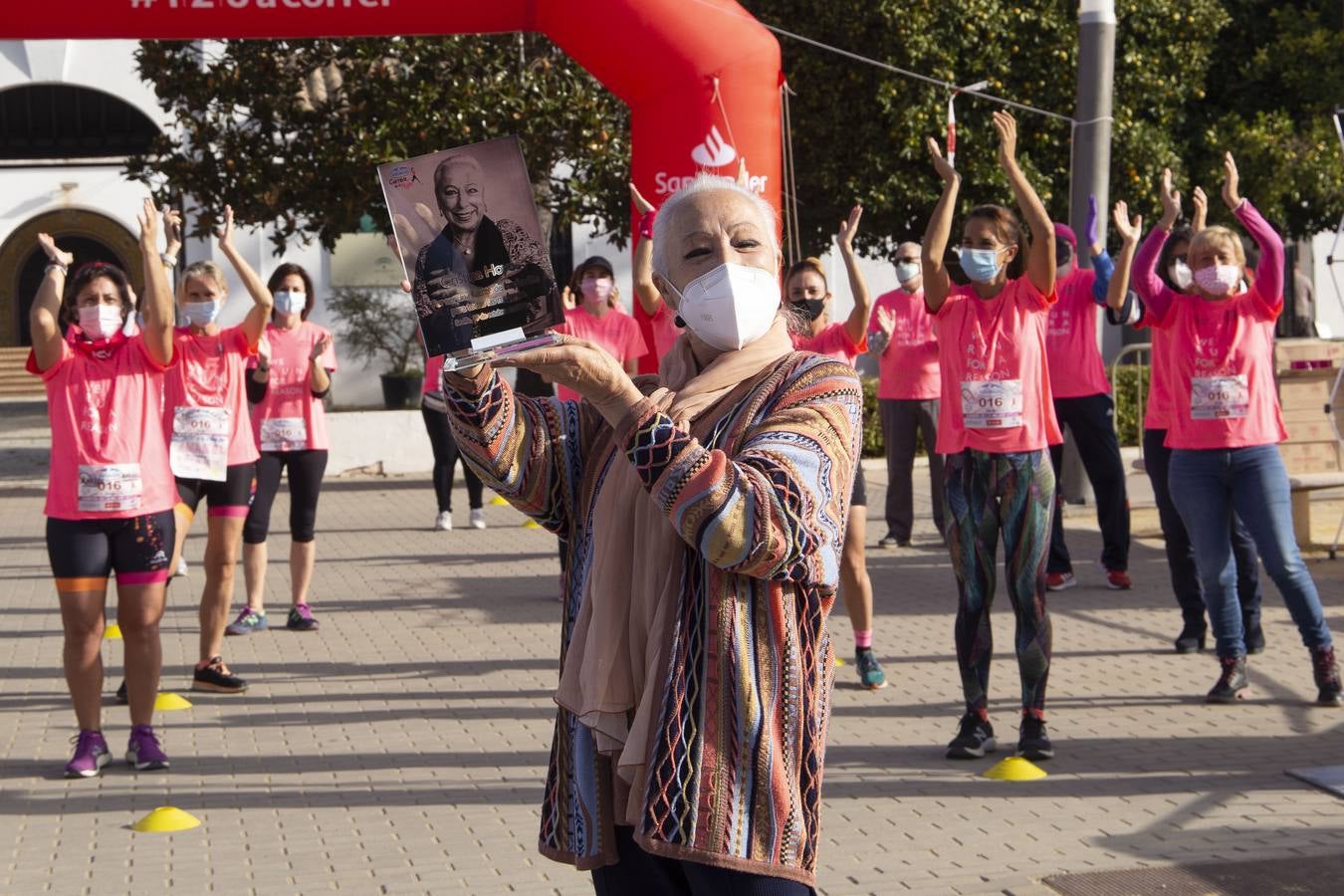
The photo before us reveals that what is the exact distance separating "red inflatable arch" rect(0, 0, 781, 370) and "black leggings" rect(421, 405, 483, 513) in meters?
4.56

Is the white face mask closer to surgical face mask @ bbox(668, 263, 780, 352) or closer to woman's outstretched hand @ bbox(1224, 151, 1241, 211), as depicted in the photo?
woman's outstretched hand @ bbox(1224, 151, 1241, 211)

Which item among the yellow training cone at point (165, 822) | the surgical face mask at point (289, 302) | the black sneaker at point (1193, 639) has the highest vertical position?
the surgical face mask at point (289, 302)

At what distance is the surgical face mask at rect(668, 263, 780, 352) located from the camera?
9.68ft

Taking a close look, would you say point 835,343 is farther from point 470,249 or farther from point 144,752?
point 470,249

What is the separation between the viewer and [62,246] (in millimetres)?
31000

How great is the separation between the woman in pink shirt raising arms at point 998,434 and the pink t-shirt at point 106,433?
3.00 metres

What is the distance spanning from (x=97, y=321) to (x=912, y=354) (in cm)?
694

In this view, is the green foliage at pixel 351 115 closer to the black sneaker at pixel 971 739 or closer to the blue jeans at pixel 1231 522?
the blue jeans at pixel 1231 522

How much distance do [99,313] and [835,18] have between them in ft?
42.3

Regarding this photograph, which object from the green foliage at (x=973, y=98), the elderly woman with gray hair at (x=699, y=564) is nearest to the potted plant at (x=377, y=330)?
the green foliage at (x=973, y=98)

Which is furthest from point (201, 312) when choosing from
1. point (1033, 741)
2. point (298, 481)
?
point (1033, 741)

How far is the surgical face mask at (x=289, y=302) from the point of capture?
374 inches

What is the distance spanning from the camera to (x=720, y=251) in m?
2.99

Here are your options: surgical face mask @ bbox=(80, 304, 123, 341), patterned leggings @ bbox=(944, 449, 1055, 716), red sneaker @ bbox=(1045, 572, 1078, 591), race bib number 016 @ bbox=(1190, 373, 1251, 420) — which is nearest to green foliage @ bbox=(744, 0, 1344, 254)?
red sneaker @ bbox=(1045, 572, 1078, 591)
